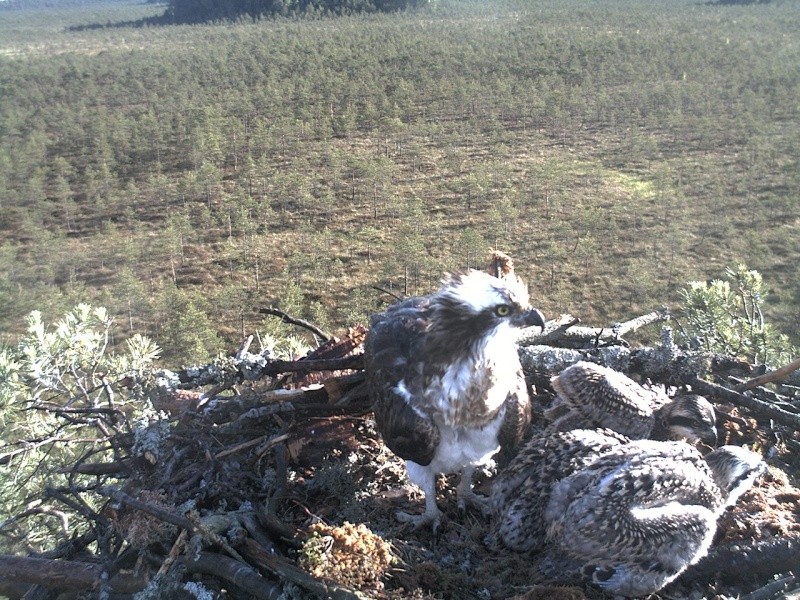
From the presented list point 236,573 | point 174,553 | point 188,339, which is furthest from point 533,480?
point 188,339

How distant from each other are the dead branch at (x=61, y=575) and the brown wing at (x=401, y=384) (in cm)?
165

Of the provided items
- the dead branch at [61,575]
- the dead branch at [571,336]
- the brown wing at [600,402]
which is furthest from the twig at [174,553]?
the dead branch at [571,336]

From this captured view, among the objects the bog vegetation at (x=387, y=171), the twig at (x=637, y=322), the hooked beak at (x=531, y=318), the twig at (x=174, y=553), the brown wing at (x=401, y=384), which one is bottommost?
the bog vegetation at (x=387, y=171)

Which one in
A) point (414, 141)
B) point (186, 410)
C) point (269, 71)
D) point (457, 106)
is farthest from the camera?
point (269, 71)

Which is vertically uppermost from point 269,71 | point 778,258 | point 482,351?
point 482,351

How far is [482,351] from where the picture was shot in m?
4.04

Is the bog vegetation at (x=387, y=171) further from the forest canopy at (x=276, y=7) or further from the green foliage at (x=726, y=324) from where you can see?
the forest canopy at (x=276, y=7)

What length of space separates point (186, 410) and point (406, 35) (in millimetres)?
64720

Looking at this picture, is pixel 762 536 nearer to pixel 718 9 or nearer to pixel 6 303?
pixel 6 303

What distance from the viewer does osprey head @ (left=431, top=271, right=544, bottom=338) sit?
389 cm

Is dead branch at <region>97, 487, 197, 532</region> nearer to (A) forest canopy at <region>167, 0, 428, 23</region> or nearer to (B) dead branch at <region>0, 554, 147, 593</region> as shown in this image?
(B) dead branch at <region>0, 554, 147, 593</region>

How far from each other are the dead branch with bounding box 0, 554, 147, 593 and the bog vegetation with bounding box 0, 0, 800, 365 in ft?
19.8

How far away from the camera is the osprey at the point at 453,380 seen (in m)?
3.97

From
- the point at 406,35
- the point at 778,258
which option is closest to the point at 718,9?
the point at 406,35
